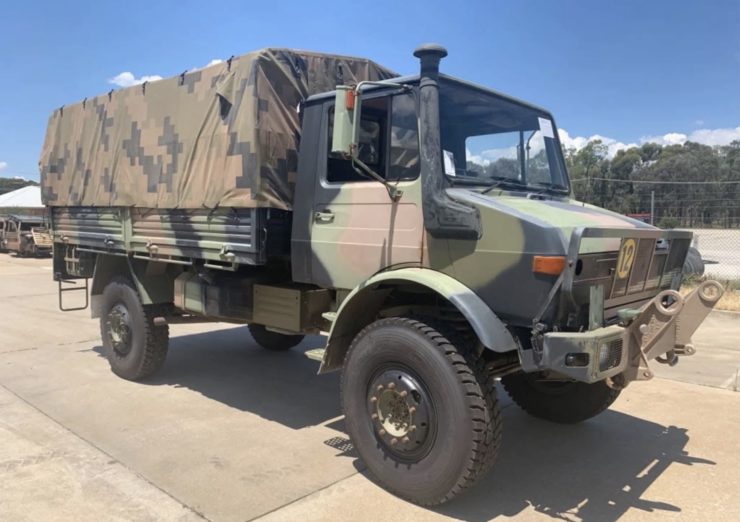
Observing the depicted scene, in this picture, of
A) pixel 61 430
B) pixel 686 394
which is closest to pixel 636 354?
pixel 686 394

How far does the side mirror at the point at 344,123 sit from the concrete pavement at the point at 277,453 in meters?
2.10

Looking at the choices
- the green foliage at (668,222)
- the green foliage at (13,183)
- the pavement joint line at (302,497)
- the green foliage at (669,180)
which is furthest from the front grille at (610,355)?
the green foliage at (13,183)

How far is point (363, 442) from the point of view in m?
3.71

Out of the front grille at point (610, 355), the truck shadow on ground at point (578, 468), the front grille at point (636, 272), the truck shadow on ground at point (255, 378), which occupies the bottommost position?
the truck shadow on ground at point (578, 468)

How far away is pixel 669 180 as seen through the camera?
3809 cm

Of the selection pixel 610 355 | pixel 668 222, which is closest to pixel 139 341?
pixel 610 355

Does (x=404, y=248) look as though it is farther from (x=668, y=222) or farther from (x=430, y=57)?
(x=668, y=222)

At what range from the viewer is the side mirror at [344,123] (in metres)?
3.38

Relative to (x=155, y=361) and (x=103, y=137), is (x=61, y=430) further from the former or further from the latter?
(x=103, y=137)

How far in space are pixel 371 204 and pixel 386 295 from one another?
0.63m

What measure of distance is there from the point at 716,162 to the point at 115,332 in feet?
150

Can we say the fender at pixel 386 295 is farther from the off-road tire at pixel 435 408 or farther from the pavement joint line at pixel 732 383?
the pavement joint line at pixel 732 383

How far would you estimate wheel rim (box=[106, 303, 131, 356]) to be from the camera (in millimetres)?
5984

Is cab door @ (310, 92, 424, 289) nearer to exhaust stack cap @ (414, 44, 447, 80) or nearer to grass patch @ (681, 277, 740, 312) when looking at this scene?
exhaust stack cap @ (414, 44, 447, 80)
